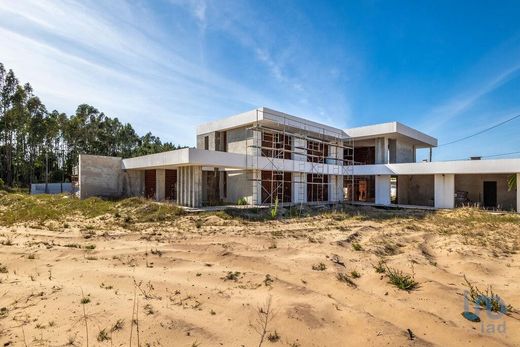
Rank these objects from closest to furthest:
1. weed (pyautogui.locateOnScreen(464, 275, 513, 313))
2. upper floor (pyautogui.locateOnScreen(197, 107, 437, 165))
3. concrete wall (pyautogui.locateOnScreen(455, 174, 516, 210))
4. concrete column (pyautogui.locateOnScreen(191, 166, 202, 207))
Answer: weed (pyautogui.locateOnScreen(464, 275, 513, 313))
concrete column (pyautogui.locateOnScreen(191, 166, 202, 207))
upper floor (pyautogui.locateOnScreen(197, 107, 437, 165))
concrete wall (pyautogui.locateOnScreen(455, 174, 516, 210))

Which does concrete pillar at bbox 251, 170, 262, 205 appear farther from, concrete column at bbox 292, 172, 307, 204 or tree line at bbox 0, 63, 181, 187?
tree line at bbox 0, 63, 181, 187

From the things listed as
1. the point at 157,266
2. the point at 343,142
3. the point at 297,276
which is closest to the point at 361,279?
the point at 297,276

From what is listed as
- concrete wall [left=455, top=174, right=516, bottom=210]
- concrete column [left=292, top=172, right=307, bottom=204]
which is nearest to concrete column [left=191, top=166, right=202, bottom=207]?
concrete column [left=292, top=172, right=307, bottom=204]

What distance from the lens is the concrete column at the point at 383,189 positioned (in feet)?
65.9

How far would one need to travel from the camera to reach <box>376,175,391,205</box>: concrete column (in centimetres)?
2008

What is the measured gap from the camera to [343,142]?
73.8 feet

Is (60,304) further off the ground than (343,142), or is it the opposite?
(343,142)

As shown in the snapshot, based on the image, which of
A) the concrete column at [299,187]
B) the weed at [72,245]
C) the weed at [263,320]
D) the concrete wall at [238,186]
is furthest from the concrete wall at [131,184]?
the weed at [263,320]

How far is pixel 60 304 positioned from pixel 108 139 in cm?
3927

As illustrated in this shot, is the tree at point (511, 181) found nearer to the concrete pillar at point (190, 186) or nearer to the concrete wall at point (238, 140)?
the concrete wall at point (238, 140)

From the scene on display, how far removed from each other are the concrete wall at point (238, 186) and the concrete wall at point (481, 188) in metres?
14.4

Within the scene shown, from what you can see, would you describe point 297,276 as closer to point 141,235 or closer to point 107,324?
point 107,324

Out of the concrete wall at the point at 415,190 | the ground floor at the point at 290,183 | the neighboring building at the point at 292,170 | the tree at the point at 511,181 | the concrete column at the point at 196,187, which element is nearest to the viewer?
the concrete column at the point at 196,187

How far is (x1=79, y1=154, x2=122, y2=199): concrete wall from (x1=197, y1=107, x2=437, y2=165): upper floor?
249 inches
